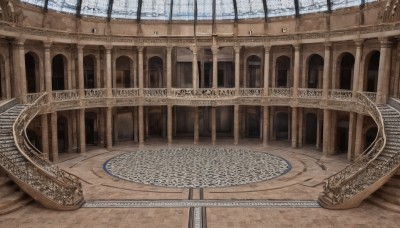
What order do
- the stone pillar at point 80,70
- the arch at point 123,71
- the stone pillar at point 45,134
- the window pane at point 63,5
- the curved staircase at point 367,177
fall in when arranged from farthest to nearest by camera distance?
the arch at point 123,71 < the stone pillar at point 80,70 < the window pane at point 63,5 < the stone pillar at point 45,134 < the curved staircase at point 367,177

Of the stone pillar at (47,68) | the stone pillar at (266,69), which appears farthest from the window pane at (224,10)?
the stone pillar at (47,68)

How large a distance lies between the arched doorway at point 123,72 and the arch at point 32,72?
7.13 m

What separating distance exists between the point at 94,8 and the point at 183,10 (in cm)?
704

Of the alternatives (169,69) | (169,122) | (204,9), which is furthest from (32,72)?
(204,9)

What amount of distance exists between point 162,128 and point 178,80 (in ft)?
14.6

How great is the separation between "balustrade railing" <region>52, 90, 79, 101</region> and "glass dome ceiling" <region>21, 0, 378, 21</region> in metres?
5.96

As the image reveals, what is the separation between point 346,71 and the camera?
2722 cm

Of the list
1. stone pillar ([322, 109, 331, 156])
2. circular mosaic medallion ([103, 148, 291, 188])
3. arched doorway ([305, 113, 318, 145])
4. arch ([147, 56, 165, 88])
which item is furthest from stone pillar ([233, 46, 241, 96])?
stone pillar ([322, 109, 331, 156])

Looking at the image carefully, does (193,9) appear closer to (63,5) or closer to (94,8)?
(94,8)

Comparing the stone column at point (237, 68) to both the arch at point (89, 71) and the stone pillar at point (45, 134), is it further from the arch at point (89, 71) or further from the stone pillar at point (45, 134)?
the stone pillar at point (45, 134)

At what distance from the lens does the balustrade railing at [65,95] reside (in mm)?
25062

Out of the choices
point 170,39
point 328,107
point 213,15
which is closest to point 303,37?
point 328,107

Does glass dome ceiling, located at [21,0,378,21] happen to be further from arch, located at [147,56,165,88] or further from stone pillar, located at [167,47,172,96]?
arch, located at [147,56,165,88]

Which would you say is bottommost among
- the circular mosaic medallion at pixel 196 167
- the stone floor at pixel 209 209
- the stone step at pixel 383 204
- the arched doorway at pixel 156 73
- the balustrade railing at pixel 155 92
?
the circular mosaic medallion at pixel 196 167
